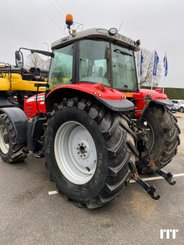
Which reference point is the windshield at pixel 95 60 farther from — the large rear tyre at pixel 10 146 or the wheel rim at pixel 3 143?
the wheel rim at pixel 3 143

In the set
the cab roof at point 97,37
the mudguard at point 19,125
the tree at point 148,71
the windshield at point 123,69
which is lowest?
the mudguard at point 19,125

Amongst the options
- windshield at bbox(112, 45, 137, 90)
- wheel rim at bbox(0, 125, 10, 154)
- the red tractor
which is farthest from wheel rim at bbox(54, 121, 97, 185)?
wheel rim at bbox(0, 125, 10, 154)

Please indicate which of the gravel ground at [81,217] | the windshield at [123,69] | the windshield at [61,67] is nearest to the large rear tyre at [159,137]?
the gravel ground at [81,217]

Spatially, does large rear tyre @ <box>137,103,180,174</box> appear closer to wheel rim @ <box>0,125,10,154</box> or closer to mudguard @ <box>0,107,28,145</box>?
mudguard @ <box>0,107,28,145</box>

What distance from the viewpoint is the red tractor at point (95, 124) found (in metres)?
2.20

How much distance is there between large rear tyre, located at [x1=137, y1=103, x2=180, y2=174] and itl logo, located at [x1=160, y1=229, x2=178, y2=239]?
3.47 feet

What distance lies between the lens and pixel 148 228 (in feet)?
→ 7.06

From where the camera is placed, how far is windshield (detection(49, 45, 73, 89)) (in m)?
2.92

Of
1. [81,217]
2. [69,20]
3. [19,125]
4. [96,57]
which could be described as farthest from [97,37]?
[81,217]

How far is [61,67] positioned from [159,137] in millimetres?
1997

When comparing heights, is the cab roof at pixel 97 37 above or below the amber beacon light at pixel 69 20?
below

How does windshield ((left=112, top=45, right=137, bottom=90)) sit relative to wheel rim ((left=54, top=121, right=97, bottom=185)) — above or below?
above

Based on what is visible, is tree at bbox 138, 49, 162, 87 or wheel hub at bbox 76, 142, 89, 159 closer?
wheel hub at bbox 76, 142, 89, 159

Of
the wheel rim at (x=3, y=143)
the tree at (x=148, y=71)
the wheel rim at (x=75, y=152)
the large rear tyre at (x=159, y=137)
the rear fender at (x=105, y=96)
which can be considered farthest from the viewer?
the tree at (x=148, y=71)
